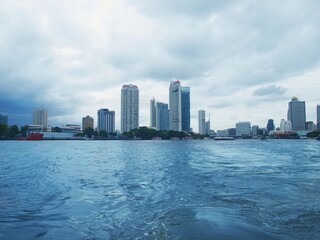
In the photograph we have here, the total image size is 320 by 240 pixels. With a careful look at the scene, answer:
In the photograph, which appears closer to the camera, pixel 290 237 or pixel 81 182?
pixel 290 237

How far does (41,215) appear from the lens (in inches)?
380

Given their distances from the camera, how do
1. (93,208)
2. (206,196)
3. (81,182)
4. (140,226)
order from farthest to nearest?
(81,182) < (206,196) < (93,208) < (140,226)

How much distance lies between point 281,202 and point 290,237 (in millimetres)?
4366

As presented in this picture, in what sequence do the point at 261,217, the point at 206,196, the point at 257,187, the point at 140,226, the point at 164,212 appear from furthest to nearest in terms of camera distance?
the point at 257,187 → the point at 206,196 → the point at 164,212 → the point at 261,217 → the point at 140,226

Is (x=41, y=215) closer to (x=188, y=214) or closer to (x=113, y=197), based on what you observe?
(x=113, y=197)

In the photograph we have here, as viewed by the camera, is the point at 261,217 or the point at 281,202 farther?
the point at 281,202

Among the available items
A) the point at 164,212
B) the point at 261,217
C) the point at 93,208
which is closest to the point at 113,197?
the point at 93,208

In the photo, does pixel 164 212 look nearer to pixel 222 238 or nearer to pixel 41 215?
pixel 222 238

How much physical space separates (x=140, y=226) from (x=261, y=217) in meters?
3.91

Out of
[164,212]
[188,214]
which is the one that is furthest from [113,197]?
[188,214]

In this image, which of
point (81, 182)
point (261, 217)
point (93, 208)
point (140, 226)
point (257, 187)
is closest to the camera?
point (140, 226)

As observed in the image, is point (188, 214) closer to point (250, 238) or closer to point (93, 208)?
point (250, 238)

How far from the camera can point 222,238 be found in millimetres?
7191

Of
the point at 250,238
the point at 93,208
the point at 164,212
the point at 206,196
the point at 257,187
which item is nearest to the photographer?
the point at 250,238
